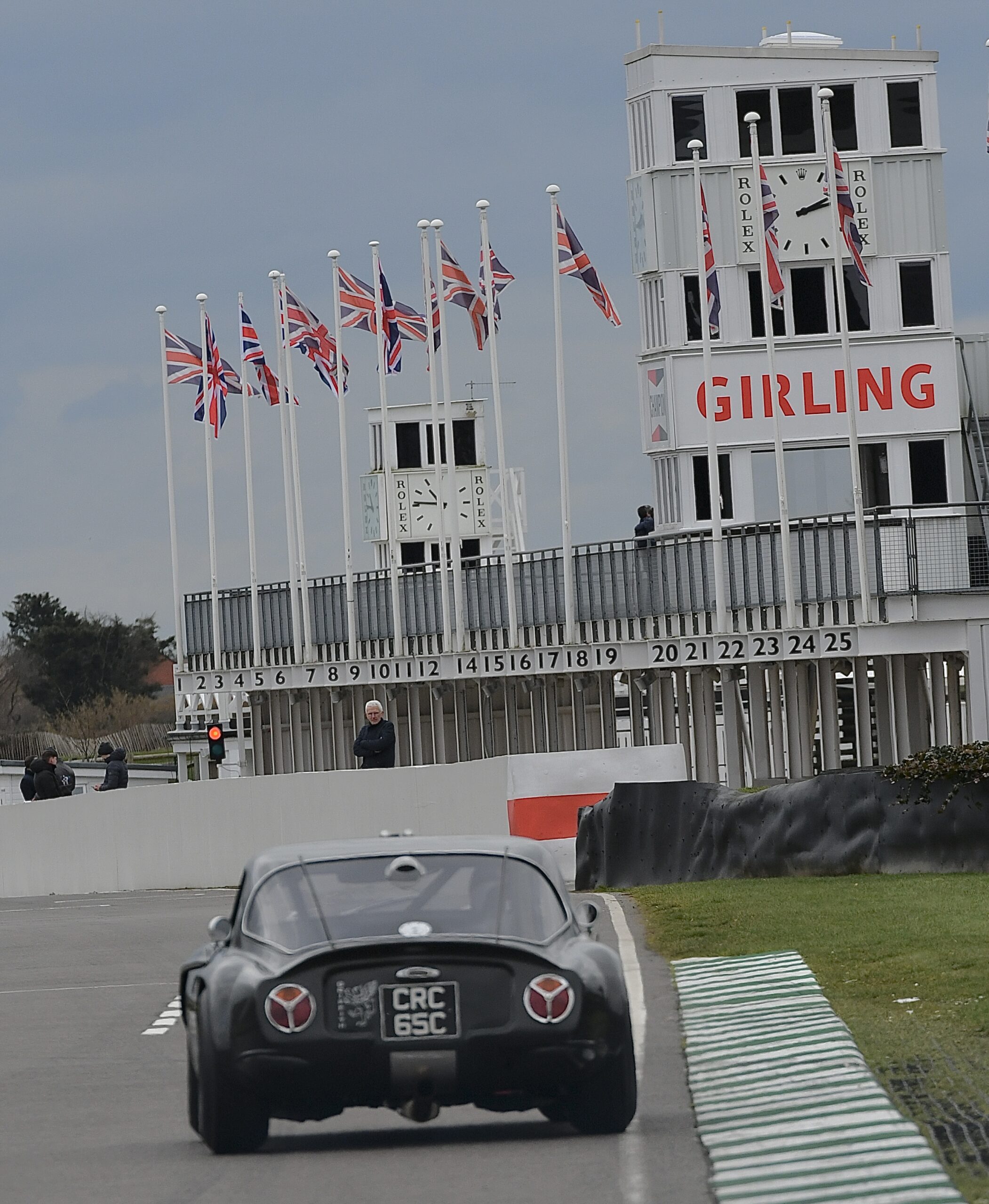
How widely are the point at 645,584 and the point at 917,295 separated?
1028 centimetres

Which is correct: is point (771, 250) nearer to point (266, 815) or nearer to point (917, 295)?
point (266, 815)

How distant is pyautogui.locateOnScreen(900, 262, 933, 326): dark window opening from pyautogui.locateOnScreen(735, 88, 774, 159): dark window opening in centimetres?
365

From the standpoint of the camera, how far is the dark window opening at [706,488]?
5088 centimetres

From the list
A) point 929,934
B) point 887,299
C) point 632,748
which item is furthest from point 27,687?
Result: point 929,934

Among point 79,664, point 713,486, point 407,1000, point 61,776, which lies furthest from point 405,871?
point 79,664

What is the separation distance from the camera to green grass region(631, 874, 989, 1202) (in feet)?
35.6

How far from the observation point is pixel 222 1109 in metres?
9.98

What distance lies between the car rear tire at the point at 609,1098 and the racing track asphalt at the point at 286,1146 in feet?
0.28

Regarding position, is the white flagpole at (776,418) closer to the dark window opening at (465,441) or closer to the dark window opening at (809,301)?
the dark window opening at (809,301)

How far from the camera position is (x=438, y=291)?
1774 inches

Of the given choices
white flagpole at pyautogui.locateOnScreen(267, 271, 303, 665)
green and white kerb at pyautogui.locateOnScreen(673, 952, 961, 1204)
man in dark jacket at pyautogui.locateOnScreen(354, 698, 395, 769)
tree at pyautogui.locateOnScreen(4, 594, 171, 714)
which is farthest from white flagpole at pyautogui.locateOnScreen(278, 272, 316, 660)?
tree at pyautogui.locateOnScreen(4, 594, 171, 714)

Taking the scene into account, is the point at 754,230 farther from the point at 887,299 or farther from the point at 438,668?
the point at 438,668

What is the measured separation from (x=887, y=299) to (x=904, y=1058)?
40.4 meters

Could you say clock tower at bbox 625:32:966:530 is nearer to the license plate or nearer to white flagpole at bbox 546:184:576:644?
white flagpole at bbox 546:184:576:644
